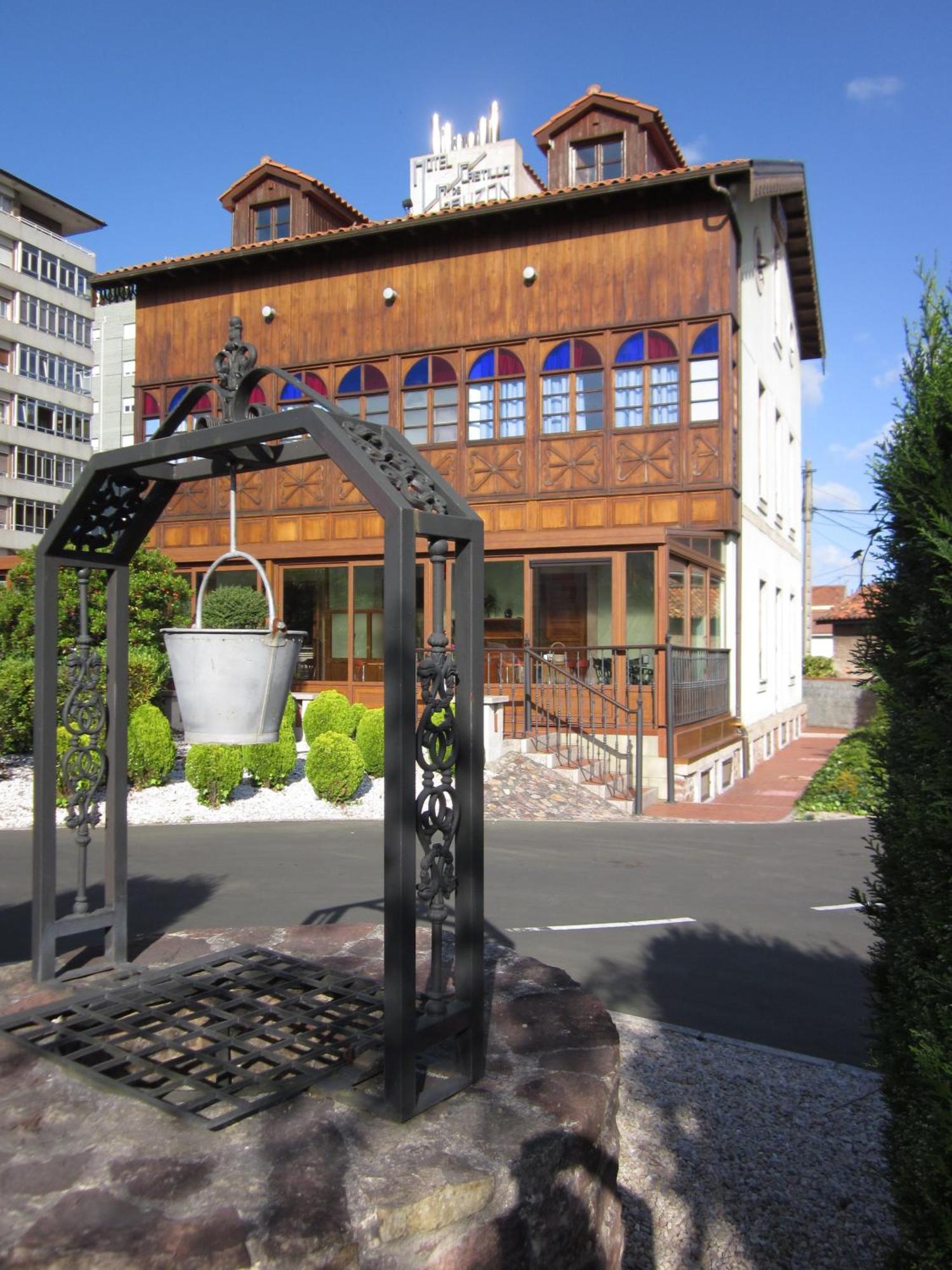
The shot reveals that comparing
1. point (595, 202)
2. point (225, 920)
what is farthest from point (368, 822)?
point (595, 202)

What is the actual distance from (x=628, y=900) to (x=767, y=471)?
14.8 meters

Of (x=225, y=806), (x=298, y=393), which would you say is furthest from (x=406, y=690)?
(x=298, y=393)

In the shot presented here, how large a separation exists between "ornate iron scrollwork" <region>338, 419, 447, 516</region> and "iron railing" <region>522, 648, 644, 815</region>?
32.5 ft

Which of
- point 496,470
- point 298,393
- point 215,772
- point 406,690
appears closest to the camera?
point 406,690

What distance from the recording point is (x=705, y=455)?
54.4 feet

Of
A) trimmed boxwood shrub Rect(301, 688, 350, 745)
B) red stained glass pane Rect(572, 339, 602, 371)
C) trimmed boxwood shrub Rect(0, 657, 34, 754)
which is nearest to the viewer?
trimmed boxwood shrub Rect(0, 657, 34, 754)

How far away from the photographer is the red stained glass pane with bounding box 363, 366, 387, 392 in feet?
61.7

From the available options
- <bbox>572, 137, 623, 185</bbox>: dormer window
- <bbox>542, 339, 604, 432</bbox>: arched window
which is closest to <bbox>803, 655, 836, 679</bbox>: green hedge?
<bbox>542, 339, 604, 432</bbox>: arched window

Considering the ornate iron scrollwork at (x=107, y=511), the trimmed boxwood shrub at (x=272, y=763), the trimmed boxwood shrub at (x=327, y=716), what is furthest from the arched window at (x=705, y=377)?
the ornate iron scrollwork at (x=107, y=511)

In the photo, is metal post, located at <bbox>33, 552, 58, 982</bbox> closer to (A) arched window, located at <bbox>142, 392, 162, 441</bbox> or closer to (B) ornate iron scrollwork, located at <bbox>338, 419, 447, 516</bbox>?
(B) ornate iron scrollwork, located at <bbox>338, 419, 447, 516</bbox>

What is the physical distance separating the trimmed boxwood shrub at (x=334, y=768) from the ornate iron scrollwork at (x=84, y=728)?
7.44m

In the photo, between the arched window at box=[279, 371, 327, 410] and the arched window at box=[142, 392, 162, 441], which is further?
the arched window at box=[142, 392, 162, 441]

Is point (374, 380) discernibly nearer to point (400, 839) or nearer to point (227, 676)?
point (227, 676)

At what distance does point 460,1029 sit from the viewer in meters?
3.01
